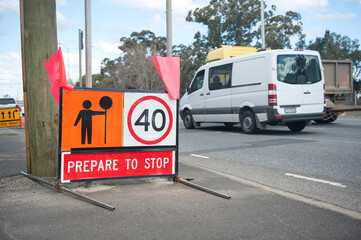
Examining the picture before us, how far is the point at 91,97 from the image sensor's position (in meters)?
4.39

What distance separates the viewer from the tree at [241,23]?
41.5 meters

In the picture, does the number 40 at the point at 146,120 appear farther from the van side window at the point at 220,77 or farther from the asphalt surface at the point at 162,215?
the van side window at the point at 220,77

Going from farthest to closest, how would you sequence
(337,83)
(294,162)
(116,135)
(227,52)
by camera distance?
(227,52), (337,83), (294,162), (116,135)

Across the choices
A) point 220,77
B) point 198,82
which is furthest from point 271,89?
point 198,82

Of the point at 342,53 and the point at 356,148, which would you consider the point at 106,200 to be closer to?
the point at 356,148

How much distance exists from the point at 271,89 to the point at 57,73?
7.80 meters

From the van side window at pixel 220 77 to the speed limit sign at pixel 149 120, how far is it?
8.02 m

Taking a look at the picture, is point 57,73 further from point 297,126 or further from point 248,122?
point 297,126

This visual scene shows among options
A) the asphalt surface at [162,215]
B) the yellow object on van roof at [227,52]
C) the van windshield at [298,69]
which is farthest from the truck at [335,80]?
the asphalt surface at [162,215]

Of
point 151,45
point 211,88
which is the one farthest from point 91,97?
point 151,45

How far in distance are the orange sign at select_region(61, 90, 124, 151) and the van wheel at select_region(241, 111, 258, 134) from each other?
25.6ft

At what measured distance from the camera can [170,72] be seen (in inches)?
186

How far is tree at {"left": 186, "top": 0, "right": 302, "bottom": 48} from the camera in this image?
41.5 meters

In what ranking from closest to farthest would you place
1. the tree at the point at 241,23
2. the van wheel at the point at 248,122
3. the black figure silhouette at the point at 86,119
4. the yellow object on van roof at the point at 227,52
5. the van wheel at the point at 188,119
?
the black figure silhouette at the point at 86,119 → the van wheel at the point at 248,122 → the van wheel at the point at 188,119 → the yellow object on van roof at the point at 227,52 → the tree at the point at 241,23
